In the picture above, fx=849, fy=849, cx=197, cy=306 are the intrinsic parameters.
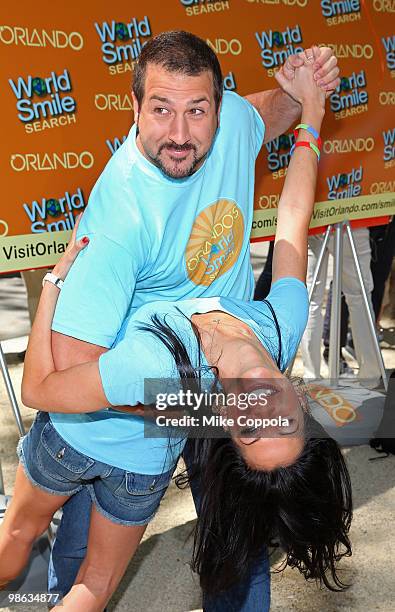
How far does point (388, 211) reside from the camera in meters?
4.71

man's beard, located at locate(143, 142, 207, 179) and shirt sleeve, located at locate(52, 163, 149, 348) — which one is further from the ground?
man's beard, located at locate(143, 142, 207, 179)

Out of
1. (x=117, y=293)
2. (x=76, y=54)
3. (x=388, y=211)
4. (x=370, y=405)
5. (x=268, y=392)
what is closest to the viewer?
(x=268, y=392)

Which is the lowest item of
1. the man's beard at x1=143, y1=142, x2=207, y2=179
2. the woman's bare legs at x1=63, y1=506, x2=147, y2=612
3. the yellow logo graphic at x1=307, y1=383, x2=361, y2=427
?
the yellow logo graphic at x1=307, y1=383, x2=361, y2=427

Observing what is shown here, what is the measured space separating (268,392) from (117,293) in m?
0.50

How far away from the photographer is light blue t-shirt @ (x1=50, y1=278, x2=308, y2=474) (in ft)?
6.42

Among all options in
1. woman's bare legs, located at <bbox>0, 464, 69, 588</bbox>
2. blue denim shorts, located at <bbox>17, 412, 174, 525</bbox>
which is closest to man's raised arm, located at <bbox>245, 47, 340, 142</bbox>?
blue denim shorts, located at <bbox>17, 412, 174, 525</bbox>

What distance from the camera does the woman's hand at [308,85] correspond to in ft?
8.59

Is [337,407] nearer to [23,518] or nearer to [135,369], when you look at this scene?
[23,518]

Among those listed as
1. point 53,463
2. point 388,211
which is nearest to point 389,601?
point 53,463

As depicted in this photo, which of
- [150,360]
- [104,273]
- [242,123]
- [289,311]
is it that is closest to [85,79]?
[242,123]

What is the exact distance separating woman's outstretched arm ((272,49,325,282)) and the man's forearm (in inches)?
6.0

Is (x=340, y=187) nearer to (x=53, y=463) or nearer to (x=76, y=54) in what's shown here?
(x=76, y=54)

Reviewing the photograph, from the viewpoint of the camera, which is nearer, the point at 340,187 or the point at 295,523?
the point at 295,523

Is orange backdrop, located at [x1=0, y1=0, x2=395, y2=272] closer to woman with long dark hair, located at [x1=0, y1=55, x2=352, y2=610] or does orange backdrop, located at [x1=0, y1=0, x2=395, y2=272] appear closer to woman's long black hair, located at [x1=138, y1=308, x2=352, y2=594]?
woman with long dark hair, located at [x1=0, y1=55, x2=352, y2=610]
